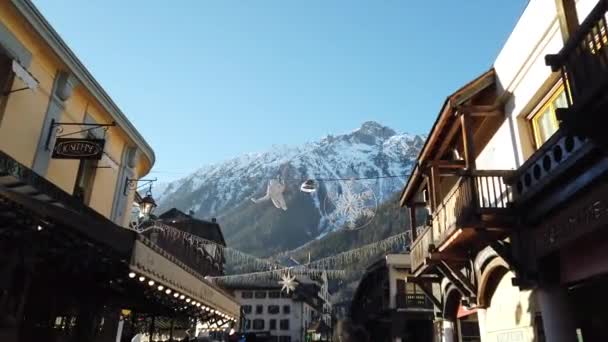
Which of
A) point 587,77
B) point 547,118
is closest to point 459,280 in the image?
point 547,118

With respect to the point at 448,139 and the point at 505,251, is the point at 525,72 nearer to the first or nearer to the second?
the point at 448,139

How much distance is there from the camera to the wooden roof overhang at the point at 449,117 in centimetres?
1086

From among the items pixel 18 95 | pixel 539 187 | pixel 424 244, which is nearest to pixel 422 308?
pixel 424 244

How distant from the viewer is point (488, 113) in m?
11.3

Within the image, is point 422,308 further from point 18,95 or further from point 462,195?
point 18,95

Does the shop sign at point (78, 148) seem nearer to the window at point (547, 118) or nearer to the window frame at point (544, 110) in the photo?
the window frame at point (544, 110)

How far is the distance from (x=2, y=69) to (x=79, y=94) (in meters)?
2.97

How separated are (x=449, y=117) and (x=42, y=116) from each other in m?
9.94

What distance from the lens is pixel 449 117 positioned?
38.3ft

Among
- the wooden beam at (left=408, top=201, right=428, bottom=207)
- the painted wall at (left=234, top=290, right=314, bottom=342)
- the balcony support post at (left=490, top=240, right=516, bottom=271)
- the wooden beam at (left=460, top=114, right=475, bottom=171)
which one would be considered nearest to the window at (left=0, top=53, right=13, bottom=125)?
Answer: the wooden beam at (left=460, top=114, right=475, bottom=171)

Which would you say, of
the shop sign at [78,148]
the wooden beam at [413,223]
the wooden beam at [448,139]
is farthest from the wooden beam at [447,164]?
the shop sign at [78,148]

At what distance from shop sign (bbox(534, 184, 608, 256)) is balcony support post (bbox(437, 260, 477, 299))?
12.9ft

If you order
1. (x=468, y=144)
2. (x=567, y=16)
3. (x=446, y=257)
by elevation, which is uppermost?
(x=567, y=16)

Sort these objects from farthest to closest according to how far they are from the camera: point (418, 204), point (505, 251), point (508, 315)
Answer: point (418, 204), point (508, 315), point (505, 251)
